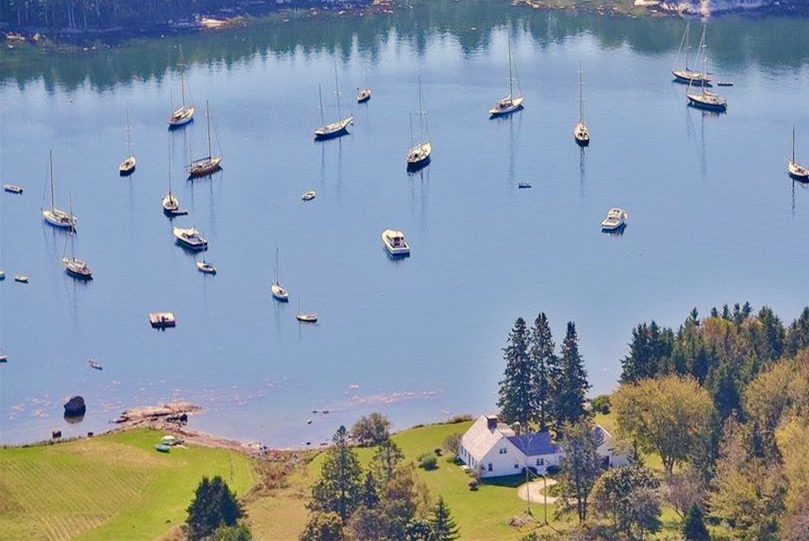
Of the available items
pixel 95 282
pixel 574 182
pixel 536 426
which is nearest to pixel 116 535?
pixel 536 426

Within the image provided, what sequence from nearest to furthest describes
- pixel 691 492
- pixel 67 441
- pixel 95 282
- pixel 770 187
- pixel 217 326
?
1. pixel 691 492
2. pixel 67 441
3. pixel 217 326
4. pixel 95 282
5. pixel 770 187

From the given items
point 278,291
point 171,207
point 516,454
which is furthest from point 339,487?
point 171,207

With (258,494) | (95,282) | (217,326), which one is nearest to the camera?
(258,494)

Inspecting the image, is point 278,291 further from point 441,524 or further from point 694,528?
point 694,528

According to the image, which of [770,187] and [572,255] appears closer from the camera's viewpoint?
[572,255]

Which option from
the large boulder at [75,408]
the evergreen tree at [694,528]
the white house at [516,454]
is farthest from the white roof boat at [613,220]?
the evergreen tree at [694,528]

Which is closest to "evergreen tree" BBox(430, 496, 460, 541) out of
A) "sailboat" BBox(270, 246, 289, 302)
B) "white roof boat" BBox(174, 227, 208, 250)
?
"sailboat" BBox(270, 246, 289, 302)

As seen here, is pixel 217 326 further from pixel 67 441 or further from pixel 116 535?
pixel 116 535

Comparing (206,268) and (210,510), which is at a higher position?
(210,510)
